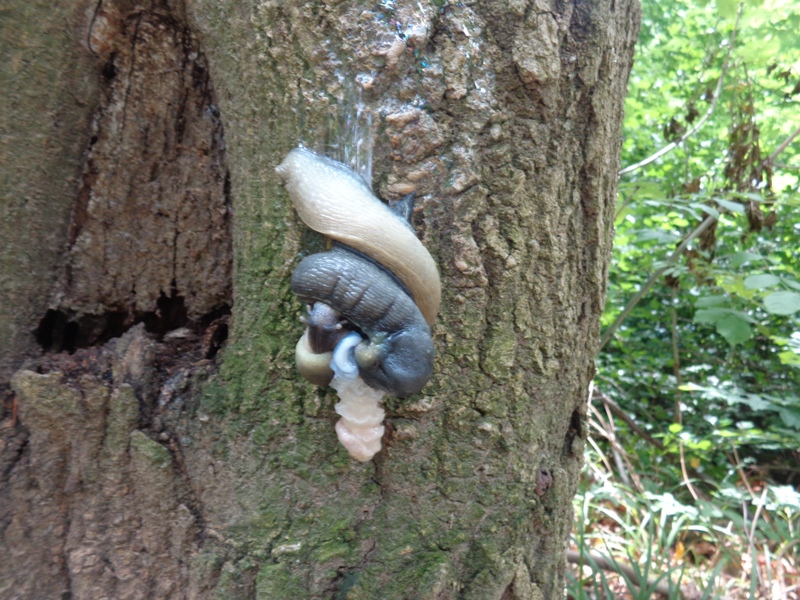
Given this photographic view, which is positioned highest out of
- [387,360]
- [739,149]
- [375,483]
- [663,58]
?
[663,58]

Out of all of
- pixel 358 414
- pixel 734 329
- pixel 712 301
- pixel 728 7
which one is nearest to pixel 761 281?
pixel 734 329

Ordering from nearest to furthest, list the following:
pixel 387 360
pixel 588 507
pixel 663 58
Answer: pixel 387 360
pixel 588 507
pixel 663 58

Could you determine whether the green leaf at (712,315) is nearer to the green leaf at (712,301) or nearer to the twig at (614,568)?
the green leaf at (712,301)

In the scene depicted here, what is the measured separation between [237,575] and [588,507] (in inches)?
97.2

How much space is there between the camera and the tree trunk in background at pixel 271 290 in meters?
0.93

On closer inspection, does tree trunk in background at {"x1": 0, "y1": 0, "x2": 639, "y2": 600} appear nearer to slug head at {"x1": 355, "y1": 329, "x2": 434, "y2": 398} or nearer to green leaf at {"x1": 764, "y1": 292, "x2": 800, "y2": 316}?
slug head at {"x1": 355, "y1": 329, "x2": 434, "y2": 398}

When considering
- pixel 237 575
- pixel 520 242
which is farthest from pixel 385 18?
pixel 237 575

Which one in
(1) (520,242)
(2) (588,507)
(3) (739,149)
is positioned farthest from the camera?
(2) (588,507)

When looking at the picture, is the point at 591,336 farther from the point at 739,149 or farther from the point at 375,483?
the point at 739,149

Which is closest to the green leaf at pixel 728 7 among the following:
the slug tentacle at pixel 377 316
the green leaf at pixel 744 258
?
the green leaf at pixel 744 258

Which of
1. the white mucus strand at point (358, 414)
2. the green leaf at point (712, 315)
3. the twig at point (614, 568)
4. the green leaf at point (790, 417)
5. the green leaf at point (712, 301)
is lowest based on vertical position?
the twig at point (614, 568)

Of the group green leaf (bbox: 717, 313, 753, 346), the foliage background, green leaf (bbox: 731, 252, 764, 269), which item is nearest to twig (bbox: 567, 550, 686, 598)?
the foliage background

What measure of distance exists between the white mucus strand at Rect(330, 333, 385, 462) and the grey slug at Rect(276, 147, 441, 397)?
0.03 m

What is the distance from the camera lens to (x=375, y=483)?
3.26 ft
